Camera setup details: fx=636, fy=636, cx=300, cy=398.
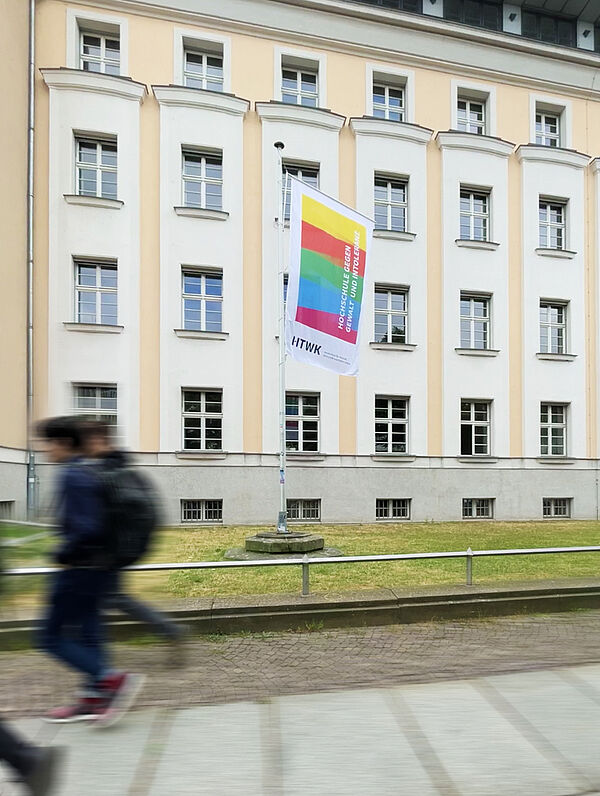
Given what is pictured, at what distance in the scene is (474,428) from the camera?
2052 cm

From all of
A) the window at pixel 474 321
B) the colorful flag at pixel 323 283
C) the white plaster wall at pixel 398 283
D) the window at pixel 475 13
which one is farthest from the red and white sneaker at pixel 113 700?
the window at pixel 475 13

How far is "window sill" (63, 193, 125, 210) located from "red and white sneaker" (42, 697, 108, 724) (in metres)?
16.2

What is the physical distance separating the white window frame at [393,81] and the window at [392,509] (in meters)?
12.1

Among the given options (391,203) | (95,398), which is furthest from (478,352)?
(95,398)

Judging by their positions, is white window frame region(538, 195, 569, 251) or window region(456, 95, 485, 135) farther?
white window frame region(538, 195, 569, 251)

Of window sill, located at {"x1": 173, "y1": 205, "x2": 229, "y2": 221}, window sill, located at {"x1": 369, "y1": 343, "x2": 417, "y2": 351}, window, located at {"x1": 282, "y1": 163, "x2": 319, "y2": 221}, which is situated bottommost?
window sill, located at {"x1": 369, "y1": 343, "x2": 417, "y2": 351}

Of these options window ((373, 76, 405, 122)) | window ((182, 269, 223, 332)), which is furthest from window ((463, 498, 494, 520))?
window ((373, 76, 405, 122))

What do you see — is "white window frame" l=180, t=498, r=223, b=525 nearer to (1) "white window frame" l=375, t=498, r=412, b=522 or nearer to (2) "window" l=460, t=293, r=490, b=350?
(1) "white window frame" l=375, t=498, r=412, b=522

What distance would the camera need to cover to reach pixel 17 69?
16.7 m

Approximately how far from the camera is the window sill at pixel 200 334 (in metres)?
18.0

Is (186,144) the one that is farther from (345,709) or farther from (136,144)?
(345,709)

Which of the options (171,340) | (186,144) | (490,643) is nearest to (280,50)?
(186,144)

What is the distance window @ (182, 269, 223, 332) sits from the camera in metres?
18.5

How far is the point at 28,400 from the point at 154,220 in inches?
241
